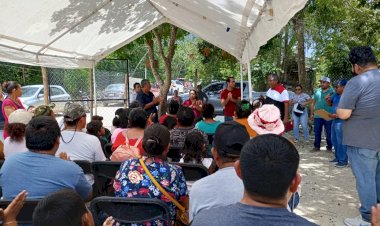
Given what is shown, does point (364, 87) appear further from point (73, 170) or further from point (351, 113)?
point (73, 170)

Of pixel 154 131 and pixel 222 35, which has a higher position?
pixel 222 35

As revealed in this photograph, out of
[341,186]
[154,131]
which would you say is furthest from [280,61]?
[154,131]

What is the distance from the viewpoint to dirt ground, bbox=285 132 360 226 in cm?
440

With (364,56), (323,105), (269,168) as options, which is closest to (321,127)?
(323,105)

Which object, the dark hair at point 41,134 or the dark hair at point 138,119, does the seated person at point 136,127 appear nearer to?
the dark hair at point 138,119

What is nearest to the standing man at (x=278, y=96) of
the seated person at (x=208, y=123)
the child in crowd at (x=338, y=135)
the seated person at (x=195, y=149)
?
the child in crowd at (x=338, y=135)

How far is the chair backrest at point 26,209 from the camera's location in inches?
87.2

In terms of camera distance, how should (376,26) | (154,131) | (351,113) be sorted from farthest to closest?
(376,26)
(351,113)
(154,131)

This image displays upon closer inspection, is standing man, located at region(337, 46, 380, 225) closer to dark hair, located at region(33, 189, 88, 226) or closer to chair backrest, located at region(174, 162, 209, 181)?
chair backrest, located at region(174, 162, 209, 181)

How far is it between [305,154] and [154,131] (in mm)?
5950

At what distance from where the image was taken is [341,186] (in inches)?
218

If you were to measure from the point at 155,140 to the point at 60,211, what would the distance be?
3.80 ft

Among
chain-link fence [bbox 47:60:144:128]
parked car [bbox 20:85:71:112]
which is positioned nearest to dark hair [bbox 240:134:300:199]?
chain-link fence [bbox 47:60:144:128]

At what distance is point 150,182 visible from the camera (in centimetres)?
246
